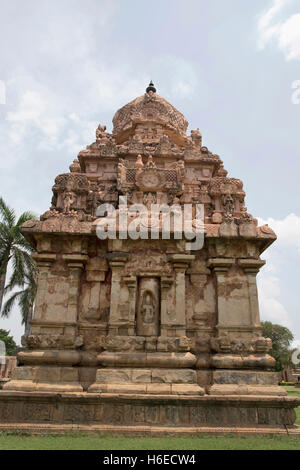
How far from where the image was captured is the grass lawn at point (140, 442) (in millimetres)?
6141

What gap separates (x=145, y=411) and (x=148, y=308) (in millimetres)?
2288

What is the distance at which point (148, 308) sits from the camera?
878 cm

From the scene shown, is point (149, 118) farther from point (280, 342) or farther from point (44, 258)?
point (280, 342)

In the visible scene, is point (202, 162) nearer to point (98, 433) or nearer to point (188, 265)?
point (188, 265)

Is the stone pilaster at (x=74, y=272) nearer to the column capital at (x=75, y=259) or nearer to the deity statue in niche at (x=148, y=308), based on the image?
the column capital at (x=75, y=259)

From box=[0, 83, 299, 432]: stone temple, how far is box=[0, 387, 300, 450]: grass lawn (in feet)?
1.32

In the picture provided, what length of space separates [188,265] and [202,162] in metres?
3.90

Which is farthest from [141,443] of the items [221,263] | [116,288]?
[221,263]

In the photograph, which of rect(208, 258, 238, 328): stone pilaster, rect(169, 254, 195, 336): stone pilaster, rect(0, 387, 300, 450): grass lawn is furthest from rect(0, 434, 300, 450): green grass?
rect(208, 258, 238, 328): stone pilaster

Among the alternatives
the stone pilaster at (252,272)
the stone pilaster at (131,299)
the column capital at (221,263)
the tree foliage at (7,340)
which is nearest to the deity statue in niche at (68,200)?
the stone pilaster at (131,299)

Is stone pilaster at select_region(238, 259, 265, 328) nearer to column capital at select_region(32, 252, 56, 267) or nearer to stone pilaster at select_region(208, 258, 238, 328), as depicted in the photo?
stone pilaster at select_region(208, 258, 238, 328)

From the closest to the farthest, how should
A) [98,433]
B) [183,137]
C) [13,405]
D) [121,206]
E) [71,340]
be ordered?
[98,433] → [13,405] → [71,340] → [121,206] → [183,137]
